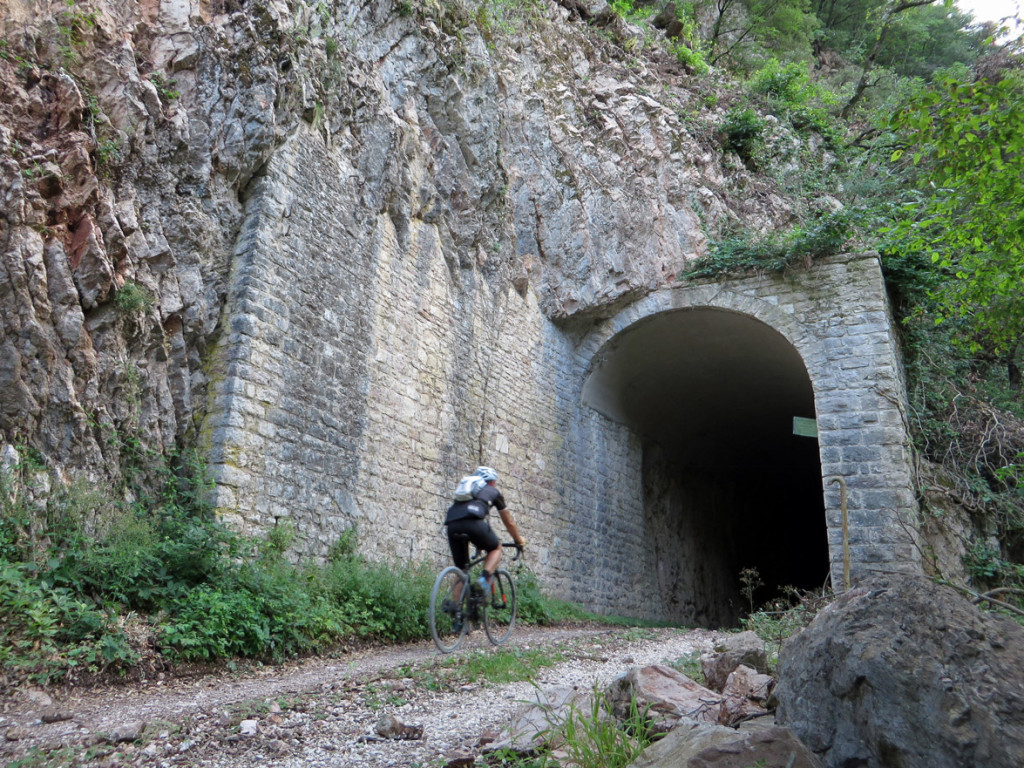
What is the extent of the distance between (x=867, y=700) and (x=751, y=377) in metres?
12.0

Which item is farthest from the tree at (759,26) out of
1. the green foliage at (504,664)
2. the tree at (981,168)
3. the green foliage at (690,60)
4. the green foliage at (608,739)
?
the green foliage at (608,739)

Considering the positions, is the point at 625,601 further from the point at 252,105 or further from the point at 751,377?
the point at 252,105

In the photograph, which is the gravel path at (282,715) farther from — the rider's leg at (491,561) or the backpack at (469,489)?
the backpack at (469,489)

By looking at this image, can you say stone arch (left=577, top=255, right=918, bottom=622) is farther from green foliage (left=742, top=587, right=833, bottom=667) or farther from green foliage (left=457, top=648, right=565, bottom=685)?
green foliage (left=457, top=648, right=565, bottom=685)

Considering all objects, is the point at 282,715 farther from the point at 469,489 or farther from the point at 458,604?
the point at 469,489

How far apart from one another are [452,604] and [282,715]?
7.45 ft

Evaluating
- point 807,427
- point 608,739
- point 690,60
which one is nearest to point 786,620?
point 608,739

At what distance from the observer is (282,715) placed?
3.56 meters

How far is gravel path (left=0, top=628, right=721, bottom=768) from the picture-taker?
9.94 feet

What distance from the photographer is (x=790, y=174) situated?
14.1m

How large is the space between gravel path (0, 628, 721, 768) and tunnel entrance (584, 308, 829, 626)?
25.6 feet

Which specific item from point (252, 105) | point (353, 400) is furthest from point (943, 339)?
point (252, 105)

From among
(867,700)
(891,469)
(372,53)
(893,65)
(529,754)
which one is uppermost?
(893,65)

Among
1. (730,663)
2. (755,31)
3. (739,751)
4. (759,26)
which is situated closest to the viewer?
(739,751)
